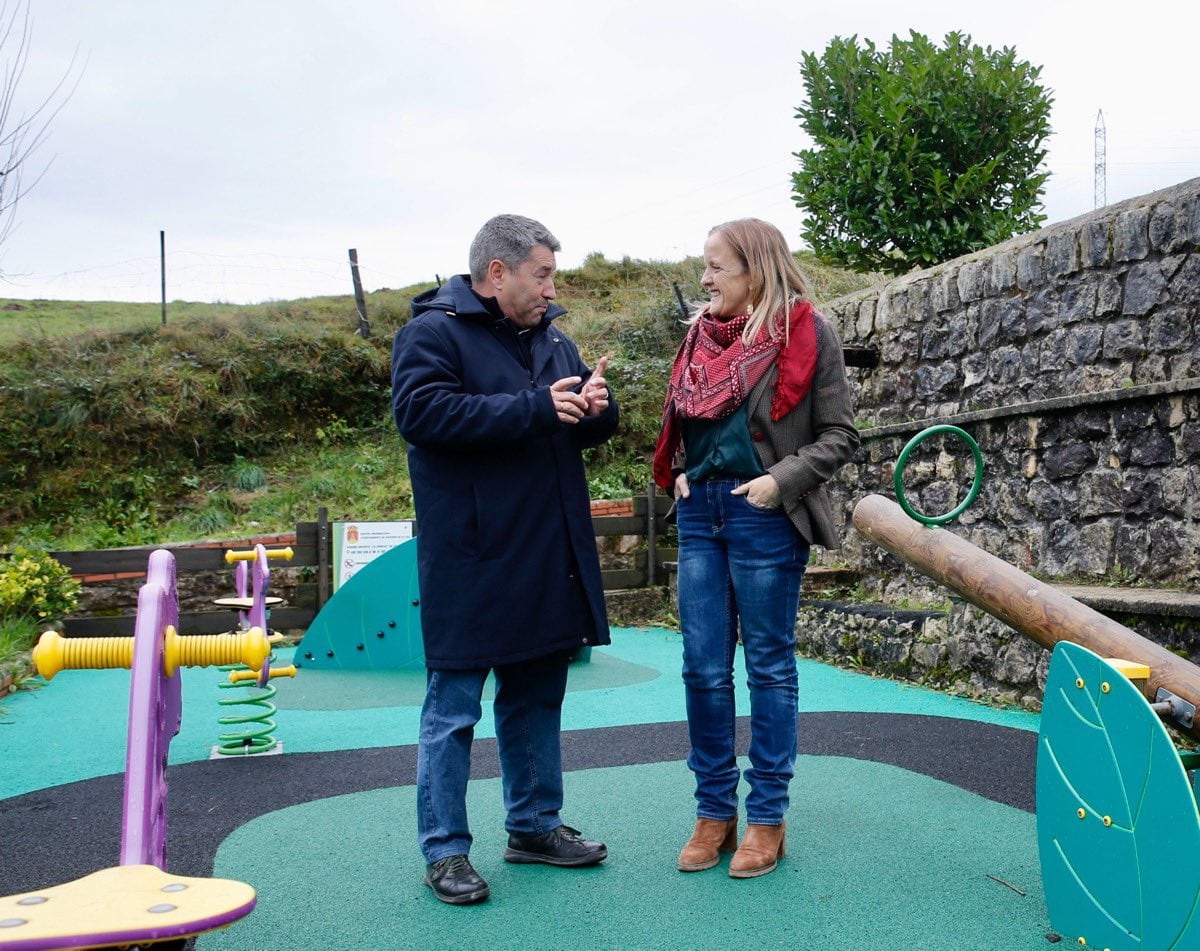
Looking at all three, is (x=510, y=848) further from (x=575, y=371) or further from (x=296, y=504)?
(x=296, y=504)

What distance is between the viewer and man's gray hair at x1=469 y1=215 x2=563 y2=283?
9.39 ft

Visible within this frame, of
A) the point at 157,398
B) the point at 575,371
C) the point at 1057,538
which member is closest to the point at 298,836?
the point at 575,371

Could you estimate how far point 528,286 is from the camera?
113 inches

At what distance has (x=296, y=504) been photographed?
10.9m

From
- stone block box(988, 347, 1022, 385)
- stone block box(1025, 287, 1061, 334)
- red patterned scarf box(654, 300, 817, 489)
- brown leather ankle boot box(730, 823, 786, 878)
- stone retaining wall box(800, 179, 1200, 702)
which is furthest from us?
stone block box(988, 347, 1022, 385)

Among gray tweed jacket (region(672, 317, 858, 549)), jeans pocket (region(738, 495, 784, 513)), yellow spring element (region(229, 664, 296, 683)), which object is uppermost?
gray tweed jacket (region(672, 317, 858, 549))

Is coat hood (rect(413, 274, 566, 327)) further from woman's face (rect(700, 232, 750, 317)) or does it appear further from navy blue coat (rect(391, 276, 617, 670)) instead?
woman's face (rect(700, 232, 750, 317))

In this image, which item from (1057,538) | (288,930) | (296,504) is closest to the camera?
(288,930)

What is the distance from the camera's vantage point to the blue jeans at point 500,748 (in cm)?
276

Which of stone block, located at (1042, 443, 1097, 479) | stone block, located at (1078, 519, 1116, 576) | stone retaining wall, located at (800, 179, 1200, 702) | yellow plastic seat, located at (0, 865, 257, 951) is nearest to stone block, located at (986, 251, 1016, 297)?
stone retaining wall, located at (800, 179, 1200, 702)

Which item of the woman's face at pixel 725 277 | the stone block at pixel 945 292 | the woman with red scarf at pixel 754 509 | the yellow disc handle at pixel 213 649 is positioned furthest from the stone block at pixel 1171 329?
the yellow disc handle at pixel 213 649

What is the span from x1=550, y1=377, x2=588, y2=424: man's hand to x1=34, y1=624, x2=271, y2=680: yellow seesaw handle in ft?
3.85

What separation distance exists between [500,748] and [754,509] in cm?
97

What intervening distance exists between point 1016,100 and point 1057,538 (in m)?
5.00
